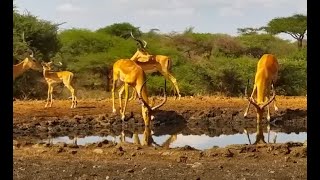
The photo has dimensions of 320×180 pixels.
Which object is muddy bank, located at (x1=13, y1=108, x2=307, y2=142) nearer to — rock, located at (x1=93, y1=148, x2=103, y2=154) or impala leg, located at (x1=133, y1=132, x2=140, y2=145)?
impala leg, located at (x1=133, y1=132, x2=140, y2=145)

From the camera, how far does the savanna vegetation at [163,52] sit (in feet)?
63.4

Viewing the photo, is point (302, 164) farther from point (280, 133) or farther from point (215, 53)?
point (215, 53)

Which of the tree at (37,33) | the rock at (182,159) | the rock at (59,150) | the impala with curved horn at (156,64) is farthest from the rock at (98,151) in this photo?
the tree at (37,33)

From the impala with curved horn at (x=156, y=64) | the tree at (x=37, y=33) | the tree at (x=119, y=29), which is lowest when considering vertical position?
the impala with curved horn at (x=156, y=64)

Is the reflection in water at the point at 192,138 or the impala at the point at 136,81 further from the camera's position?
the impala at the point at 136,81

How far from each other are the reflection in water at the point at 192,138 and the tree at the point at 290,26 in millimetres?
16196

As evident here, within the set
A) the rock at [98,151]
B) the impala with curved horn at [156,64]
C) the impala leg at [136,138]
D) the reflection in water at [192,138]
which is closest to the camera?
the rock at [98,151]

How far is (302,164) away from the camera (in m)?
6.53

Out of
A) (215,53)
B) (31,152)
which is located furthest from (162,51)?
(31,152)

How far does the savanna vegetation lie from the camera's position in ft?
63.4

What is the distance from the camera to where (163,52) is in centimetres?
2444

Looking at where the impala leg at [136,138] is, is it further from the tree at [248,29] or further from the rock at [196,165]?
the tree at [248,29]

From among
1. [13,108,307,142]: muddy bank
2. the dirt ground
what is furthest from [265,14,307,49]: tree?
[13,108,307,142]: muddy bank
